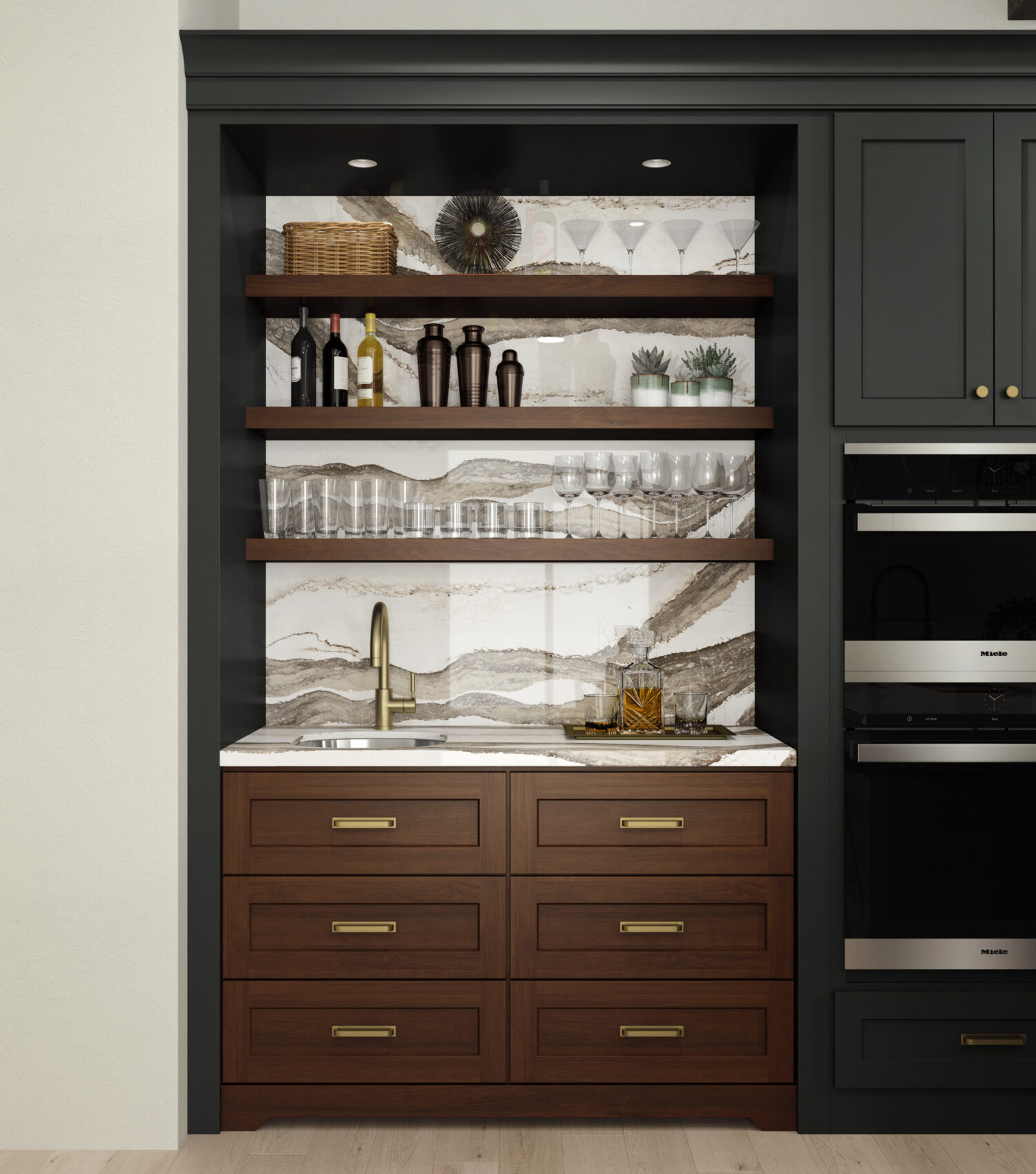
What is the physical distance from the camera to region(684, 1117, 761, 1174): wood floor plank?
7.06ft

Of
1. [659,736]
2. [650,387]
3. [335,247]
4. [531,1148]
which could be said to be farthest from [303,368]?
[531,1148]

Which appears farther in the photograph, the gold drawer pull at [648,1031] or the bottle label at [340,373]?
the bottle label at [340,373]

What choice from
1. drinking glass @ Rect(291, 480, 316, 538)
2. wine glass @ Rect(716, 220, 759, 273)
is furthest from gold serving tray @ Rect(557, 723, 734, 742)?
wine glass @ Rect(716, 220, 759, 273)

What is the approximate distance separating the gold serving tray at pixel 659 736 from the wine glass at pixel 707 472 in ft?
2.18

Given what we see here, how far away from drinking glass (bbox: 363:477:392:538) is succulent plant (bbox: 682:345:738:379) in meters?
0.95

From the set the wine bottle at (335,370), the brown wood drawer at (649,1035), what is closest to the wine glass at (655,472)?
the wine bottle at (335,370)

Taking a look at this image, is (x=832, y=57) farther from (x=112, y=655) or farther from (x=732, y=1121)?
(x=732, y=1121)

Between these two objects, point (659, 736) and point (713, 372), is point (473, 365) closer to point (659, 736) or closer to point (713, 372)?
point (713, 372)

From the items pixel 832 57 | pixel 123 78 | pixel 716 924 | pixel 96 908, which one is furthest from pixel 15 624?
pixel 832 57

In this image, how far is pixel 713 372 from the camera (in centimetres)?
272

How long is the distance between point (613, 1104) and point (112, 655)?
1.63m

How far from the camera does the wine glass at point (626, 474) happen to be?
102 inches

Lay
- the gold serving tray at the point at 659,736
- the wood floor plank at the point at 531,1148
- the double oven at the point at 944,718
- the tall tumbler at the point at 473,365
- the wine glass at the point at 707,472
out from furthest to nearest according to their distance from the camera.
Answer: the tall tumbler at the point at 473,365 < the wine glass at the point at 707,472 < the gold serving tray at the point at 659,736 < the double oven at the point at 944,718 < the wood floor plank at the point at 531,1148

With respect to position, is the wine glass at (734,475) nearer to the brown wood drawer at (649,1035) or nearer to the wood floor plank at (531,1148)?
the brown wood drawer at (649,1035)
